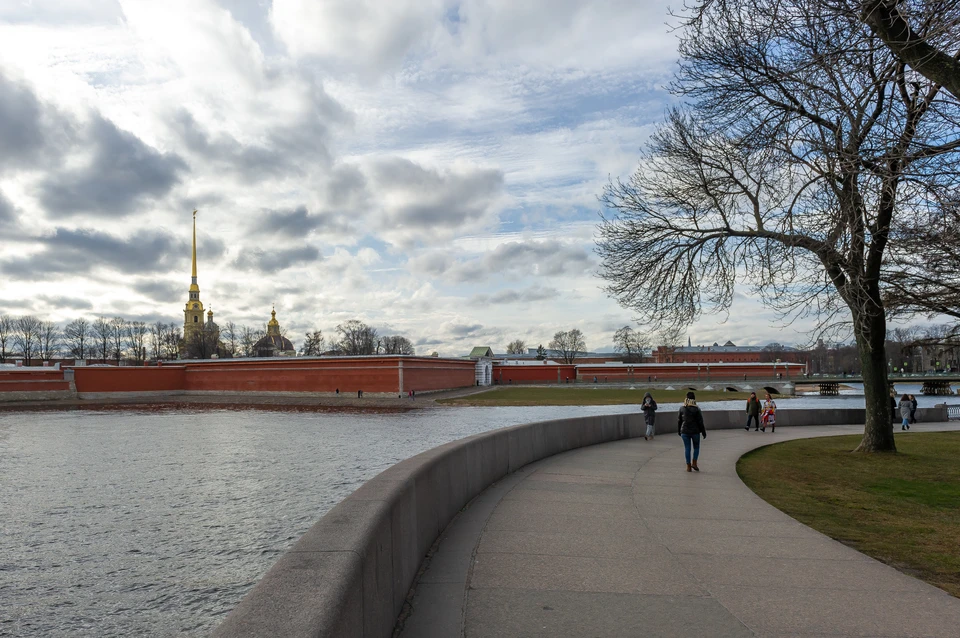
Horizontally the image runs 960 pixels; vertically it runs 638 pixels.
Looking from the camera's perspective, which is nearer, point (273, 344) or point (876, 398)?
point (876, 398)

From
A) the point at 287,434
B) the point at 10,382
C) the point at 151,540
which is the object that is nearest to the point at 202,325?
the point at 10,382

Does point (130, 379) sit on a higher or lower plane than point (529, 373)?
higher

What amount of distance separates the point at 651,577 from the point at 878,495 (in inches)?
349

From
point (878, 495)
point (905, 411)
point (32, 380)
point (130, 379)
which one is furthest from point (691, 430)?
point (130, 379)

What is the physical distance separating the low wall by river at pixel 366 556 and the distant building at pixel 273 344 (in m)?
119

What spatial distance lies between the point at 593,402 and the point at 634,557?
48.0 m

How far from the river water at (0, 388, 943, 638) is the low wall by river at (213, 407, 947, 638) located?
3.26 metres

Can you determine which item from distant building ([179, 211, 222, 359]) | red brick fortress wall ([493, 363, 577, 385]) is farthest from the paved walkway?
distant building ([179, 211, 222, 359])

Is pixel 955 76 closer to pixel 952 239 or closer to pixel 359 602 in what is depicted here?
pixel 952 239

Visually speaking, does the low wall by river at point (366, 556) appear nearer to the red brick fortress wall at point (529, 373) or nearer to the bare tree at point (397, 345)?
the red brick fortress wall at point (529, 373)

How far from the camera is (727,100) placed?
50.8 feet

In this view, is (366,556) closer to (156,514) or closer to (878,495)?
(878,495)

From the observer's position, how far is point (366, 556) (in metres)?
3.85

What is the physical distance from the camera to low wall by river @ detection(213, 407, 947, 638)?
2875 mm
